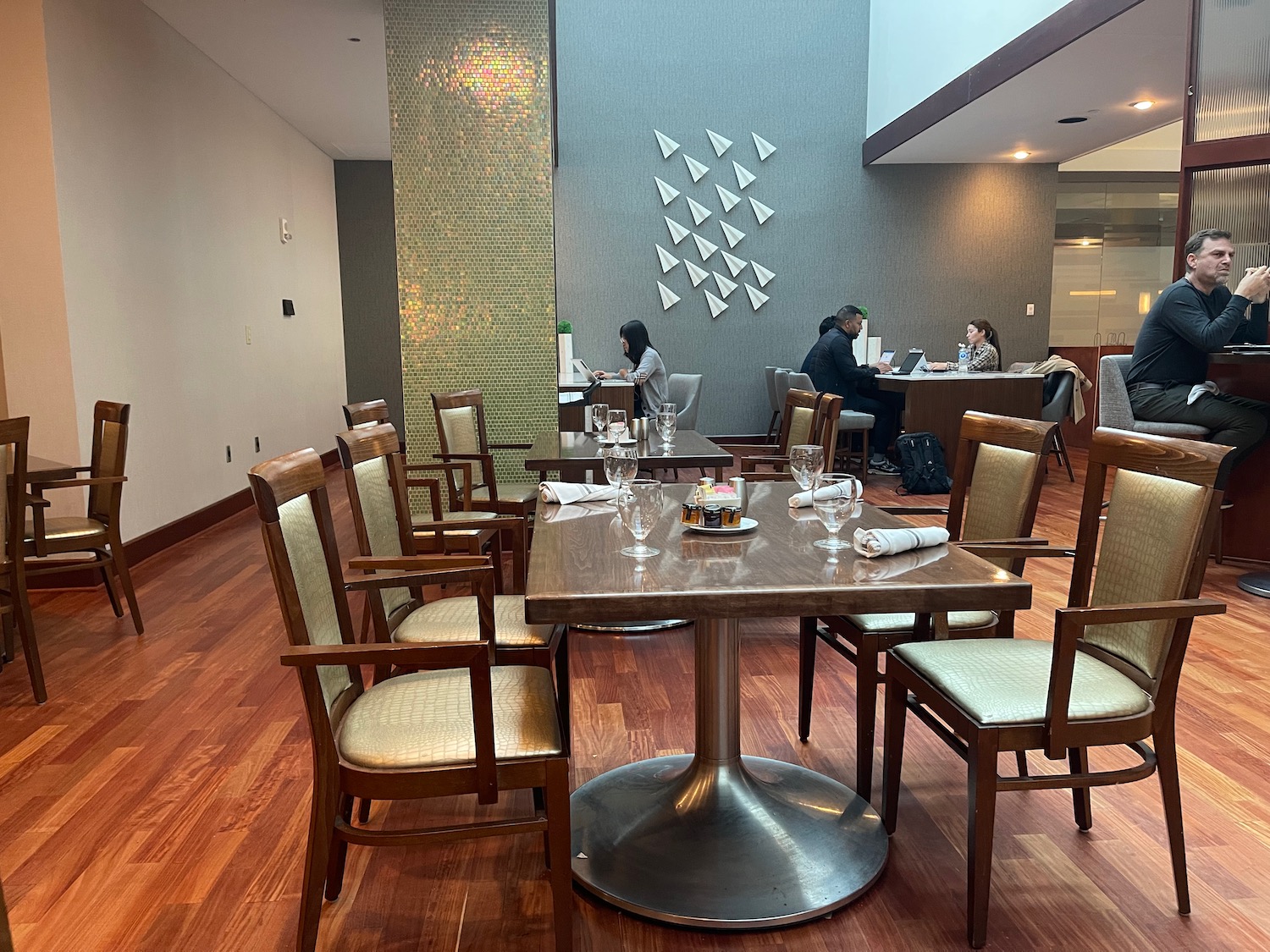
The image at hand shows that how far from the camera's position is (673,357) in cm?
914

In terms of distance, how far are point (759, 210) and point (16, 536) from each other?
719 cm

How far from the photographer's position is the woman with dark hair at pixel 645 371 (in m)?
7.33

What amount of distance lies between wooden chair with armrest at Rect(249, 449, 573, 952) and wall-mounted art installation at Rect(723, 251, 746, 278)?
7615 millimetres

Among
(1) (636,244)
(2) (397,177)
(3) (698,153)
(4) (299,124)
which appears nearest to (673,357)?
(1) (636,244)

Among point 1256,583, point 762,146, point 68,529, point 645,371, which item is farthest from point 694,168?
point 68,529

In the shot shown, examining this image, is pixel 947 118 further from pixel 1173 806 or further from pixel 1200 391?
pixel 1173 806

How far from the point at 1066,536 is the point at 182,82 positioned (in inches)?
230

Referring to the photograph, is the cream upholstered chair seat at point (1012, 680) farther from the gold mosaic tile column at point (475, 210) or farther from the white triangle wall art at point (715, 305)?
the white triangle wall art at point (715, 305)

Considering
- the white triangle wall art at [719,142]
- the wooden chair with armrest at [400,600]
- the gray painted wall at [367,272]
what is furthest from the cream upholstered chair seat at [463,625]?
the gray painted wall at [367,272]

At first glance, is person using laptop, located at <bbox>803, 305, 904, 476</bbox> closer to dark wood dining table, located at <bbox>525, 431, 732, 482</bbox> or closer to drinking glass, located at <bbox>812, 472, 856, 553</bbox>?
dark wood dining table, located at <bbox>525, 431, 732, 482</bbox>

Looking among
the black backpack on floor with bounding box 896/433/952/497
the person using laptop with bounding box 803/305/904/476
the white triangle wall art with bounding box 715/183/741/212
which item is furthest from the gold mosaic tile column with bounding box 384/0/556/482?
the white triangle wall art with bounding box 715/183/741/212

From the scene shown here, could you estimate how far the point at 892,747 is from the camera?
2.12 meters

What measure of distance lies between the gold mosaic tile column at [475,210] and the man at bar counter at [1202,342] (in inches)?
118

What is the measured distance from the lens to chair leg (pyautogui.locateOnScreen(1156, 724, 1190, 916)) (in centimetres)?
184
